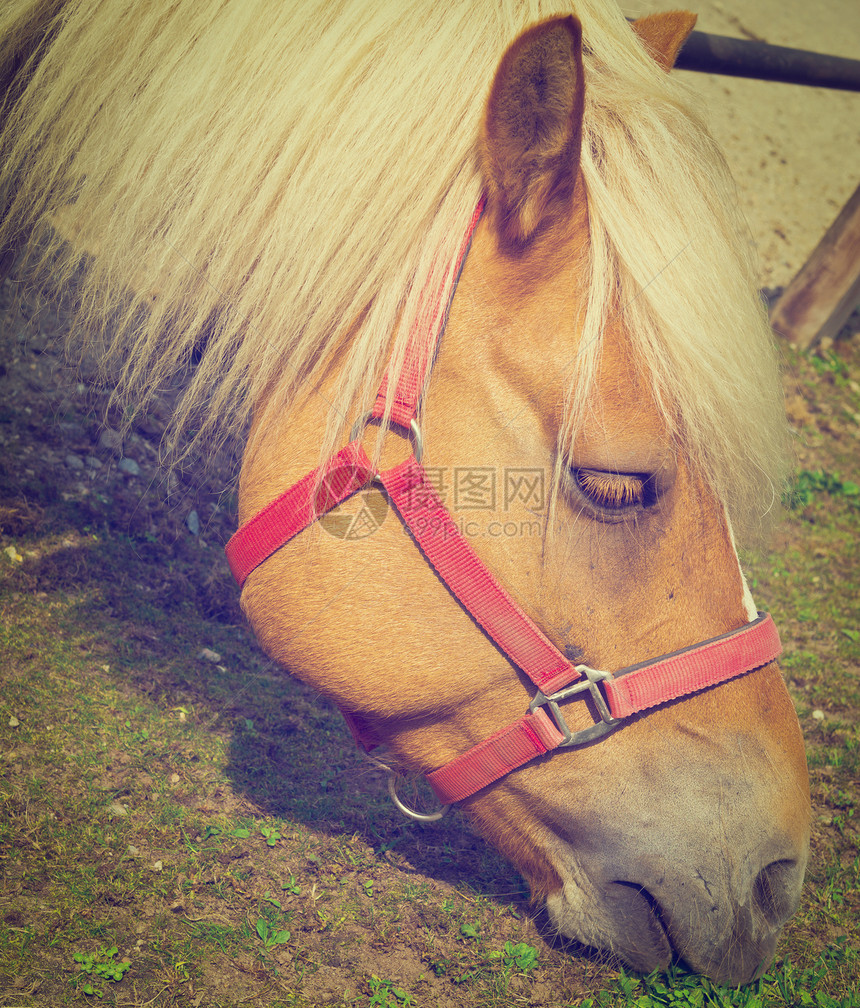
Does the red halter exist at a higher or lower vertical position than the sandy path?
lower

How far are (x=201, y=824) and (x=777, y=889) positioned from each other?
1.42 metres

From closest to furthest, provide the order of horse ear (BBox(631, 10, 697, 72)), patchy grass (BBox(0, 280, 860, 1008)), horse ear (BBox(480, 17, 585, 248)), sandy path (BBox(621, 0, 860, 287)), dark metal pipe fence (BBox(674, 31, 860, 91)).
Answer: horse ear (BBox(480, 17, 585, 248)) → patchy grass (BBox(0, 280, 860, 1008)) → horse ear (BBox(631, 10, 697, 72)) → dark metal pipe fence (BBox(674, 31, 860, 91)) → sandy path (BBox(621, 0, 860, 287))

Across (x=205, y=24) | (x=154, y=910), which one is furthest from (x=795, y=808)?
(x=205, y=24)

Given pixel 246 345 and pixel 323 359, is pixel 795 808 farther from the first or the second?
pixel 246 345

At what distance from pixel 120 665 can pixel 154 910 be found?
2.65 feet

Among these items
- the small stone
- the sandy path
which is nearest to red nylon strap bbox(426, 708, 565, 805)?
the small stone

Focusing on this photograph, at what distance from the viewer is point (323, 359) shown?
1.35 meters

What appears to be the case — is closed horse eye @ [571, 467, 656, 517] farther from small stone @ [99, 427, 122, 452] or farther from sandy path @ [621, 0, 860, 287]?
sandy path @ [621, 0, 860, 287]

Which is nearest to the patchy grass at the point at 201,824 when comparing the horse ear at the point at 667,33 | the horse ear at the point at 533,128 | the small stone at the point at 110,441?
the small stone at the point at 110,441

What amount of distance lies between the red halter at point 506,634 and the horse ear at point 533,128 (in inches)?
4.1

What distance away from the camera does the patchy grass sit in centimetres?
143

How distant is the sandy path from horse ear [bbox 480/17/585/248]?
15.5 feet

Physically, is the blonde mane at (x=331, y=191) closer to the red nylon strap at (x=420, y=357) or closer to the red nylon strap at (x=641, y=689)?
the red nylon strap at (x=420, y=357)

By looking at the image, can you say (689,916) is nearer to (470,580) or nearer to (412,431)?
(470,580)
